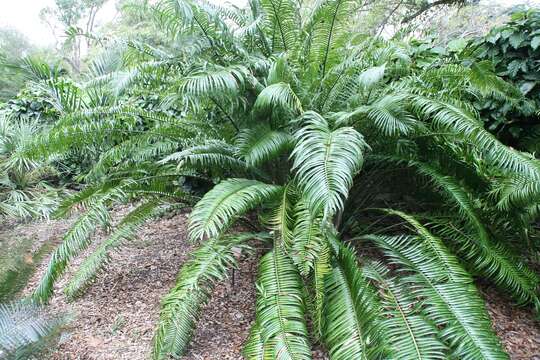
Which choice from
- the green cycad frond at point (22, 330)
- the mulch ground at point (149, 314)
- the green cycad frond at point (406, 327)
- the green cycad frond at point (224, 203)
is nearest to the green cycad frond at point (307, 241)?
the green cycad frond at point (224, 203)

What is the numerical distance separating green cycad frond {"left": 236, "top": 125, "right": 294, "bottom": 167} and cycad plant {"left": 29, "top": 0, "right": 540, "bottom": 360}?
13 millimetres

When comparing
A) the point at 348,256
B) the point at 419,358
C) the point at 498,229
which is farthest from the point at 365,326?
the point at 498,229

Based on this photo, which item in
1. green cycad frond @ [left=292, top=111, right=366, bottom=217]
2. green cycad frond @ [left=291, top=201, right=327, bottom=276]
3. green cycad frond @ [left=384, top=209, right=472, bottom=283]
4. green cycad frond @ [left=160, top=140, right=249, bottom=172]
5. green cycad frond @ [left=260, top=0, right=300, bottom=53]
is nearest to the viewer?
green cycad frond @ [left=292, top=111, right=366, bottom=217]

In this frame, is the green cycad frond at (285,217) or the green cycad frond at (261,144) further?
the green cycad frond at (261,144)

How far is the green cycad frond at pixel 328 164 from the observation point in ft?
6.29

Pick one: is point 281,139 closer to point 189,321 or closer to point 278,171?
point 278,171

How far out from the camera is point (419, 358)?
5.79 ft

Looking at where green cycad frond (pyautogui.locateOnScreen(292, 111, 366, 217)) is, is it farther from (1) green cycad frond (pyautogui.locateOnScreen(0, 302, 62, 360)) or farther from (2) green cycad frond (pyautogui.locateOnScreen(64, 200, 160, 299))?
(2) green cycad frond (pyautogui.locateOnScreen(64, 200, 160, 299))

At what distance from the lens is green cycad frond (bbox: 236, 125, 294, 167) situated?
256cm

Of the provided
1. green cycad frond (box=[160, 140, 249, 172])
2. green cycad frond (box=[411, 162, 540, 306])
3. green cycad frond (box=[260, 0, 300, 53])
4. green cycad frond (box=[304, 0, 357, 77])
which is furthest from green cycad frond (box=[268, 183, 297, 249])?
green cycad frond (box=[260, 0, 300, 53])

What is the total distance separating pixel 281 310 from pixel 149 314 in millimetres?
1081

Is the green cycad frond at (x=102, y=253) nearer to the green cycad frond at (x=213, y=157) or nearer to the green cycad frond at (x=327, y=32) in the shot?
the green cycad frond at (x=213, y=157)

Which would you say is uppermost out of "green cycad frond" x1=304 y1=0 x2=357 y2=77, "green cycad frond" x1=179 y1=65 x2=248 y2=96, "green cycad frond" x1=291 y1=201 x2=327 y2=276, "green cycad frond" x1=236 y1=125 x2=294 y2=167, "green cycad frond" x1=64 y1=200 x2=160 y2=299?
"green cycad frond" x1=304 y1=0 x2=357 y2=77

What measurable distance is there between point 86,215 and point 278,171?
1.38 m
